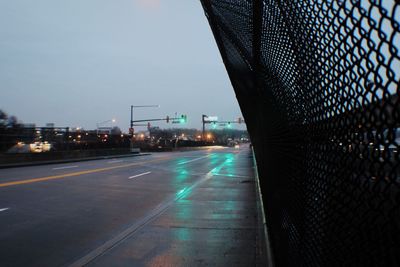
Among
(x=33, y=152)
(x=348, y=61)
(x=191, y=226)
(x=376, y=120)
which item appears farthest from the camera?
(x=33, y=152)

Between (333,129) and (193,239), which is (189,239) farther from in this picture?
(333,129)

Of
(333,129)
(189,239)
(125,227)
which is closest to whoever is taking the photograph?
(333,129)

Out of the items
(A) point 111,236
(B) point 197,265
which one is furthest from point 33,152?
(B) point 197,265

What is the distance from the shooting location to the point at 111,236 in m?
6.85

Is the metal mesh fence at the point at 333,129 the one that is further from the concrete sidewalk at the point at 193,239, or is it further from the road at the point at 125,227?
the road at the point at 125,227

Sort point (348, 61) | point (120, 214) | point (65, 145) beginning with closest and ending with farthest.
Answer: point (348, 61)
point (120, 214)
point (65, 145)

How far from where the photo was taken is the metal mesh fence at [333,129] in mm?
1007

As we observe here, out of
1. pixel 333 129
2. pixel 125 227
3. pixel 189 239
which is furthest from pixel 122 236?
pixel 333 129

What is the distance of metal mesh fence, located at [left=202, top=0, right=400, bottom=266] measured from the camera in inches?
39.6

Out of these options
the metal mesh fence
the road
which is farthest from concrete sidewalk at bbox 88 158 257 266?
the metal mesh fence

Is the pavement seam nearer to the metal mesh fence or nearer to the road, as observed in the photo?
the road

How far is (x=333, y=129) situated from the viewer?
4.95 feet

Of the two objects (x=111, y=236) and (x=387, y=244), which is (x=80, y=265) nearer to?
(x=111, y=236)

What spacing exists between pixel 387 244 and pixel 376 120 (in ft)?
1.09
